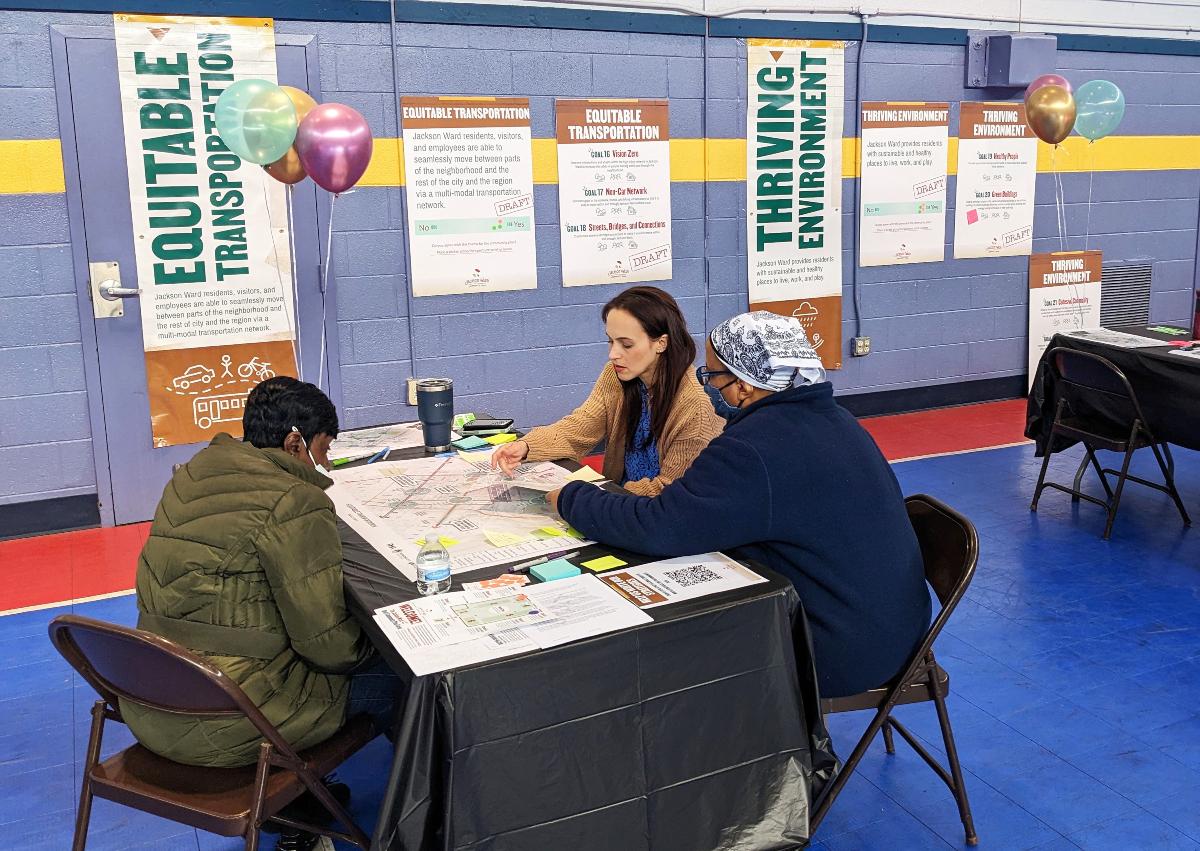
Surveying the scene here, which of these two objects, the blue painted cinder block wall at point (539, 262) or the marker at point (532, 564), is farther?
the blue painted cinder block wall at point (539, 262)

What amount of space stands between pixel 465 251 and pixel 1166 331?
131 inches

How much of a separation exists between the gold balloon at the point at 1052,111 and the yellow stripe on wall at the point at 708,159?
0.75 meters

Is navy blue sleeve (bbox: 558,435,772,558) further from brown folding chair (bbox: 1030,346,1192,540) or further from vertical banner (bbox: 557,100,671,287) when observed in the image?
vertical banner (bbox: 557,100,671,287)

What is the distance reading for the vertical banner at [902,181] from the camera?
20.1 ft

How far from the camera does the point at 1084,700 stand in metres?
2.93

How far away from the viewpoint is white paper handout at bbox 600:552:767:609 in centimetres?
186

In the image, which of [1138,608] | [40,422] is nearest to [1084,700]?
[1138,608]

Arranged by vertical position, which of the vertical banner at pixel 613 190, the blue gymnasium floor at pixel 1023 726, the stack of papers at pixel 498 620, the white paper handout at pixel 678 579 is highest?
the vertical banner at pixel 613 190

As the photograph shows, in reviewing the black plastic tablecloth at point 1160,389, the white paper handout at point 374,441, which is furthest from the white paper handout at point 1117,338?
the white paper handout at point 374,441

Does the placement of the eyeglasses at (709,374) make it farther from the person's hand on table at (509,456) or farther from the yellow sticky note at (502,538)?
the person's hand on table at (509,456)

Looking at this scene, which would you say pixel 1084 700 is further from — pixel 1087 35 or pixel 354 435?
pixel 1087 35

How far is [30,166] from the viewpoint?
169 inches

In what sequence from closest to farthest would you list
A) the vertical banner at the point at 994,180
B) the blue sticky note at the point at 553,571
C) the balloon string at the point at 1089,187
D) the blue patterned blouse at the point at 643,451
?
the blue sticky note at the point at 553,571 < the blue patterned blouse at the point at 643,451 < the vertical banner at the point at 994,180 < the balloon string at the point at 1089,187

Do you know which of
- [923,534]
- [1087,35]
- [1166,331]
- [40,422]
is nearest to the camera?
[923,534]
